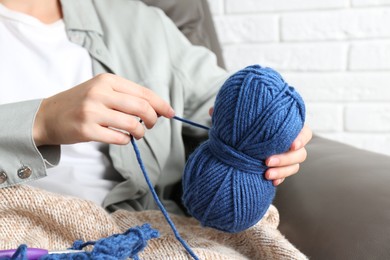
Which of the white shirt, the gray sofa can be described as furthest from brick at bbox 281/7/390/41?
the white shirt

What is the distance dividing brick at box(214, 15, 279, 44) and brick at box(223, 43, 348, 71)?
0.06 ft

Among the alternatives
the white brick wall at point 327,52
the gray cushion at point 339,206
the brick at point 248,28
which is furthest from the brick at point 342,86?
the gray cushion at point 339,206

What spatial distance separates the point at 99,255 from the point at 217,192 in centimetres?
15

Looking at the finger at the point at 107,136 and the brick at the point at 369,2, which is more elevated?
the finger at the point at 107,136

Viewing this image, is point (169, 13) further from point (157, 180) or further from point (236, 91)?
point (236, 91)

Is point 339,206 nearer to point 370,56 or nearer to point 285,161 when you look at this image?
point 285,161

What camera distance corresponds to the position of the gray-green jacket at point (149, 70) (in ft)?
2.75

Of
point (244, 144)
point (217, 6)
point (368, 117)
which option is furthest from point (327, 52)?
point (244, 144)

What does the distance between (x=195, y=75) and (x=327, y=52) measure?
447 mm

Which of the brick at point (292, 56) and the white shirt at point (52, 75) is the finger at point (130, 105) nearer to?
the white shirt at point (52, 75)

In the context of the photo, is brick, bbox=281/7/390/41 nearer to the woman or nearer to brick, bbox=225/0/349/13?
brick, bbox=225/0/349/13

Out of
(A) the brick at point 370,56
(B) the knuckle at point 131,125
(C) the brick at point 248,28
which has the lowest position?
(A) the brick at point 370,56

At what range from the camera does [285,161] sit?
1.90ft

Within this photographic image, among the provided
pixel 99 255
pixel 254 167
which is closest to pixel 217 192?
pixel 254 167
